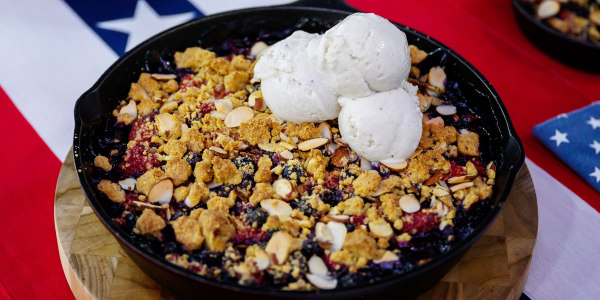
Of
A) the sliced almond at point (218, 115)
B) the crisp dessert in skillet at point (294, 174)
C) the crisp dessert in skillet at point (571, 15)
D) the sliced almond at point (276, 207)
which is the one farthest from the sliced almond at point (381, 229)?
the crisp dessert in skillet at point (571, 15)

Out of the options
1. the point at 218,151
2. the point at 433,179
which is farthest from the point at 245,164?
the point at 433,179

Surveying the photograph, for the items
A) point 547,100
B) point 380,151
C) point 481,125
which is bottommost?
point 547,100

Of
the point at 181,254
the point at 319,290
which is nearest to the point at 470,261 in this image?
the point at 319,290

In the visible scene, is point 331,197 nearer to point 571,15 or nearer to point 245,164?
point 245,164

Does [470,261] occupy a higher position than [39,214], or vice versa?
[39,214]

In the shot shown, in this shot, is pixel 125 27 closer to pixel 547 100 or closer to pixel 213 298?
pixel 213 298

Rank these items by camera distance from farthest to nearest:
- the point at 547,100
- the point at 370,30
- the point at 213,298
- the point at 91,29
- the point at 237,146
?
1. the point at 91,29
2. the point at 547,100
3. the point at 237,146
4. the point at 370,30
5. the point at 213,298

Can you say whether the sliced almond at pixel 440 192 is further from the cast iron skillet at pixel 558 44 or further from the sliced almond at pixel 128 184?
the cast iron skillet at pixel 558 44
